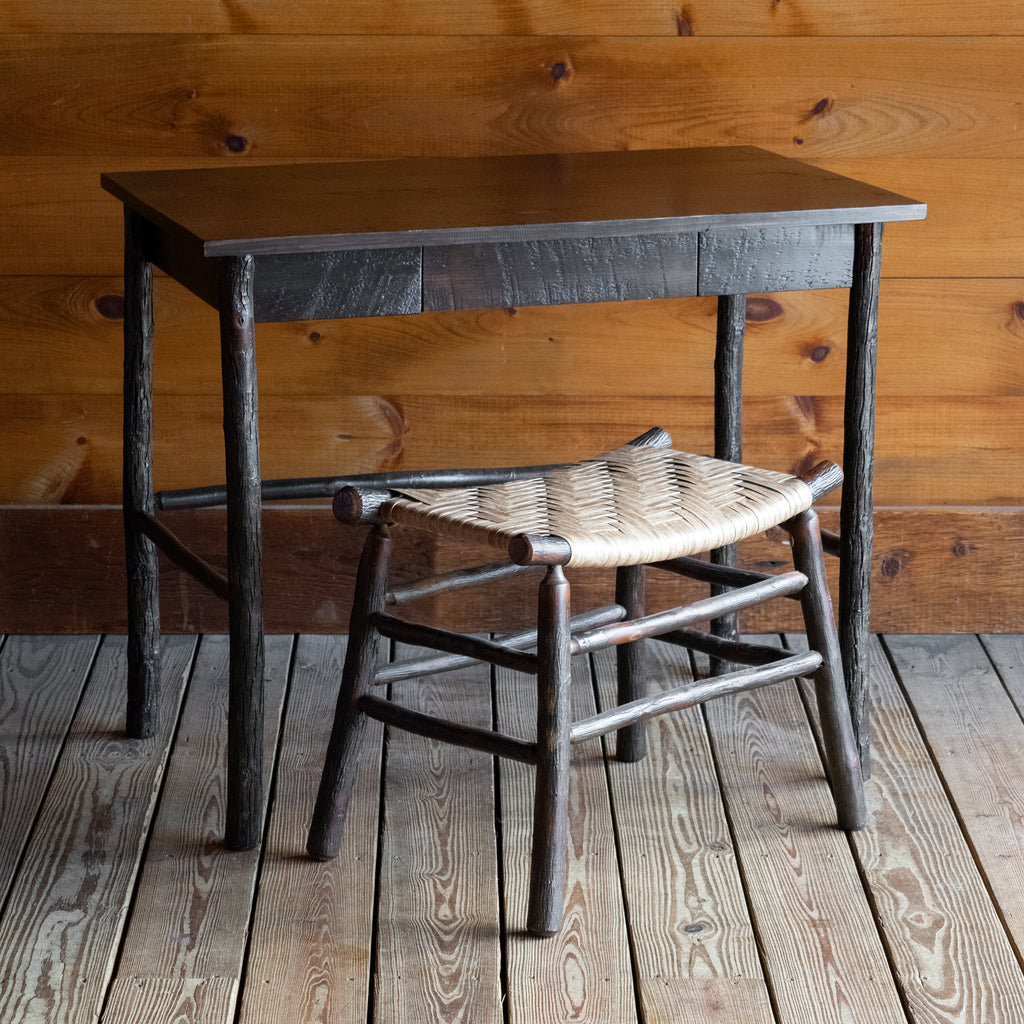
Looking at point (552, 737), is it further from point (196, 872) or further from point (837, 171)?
point (837, 171)

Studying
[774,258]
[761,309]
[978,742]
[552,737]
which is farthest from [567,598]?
[761,309]

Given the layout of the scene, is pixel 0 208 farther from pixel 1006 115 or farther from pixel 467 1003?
pixel 1006 115

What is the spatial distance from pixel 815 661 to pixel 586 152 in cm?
92

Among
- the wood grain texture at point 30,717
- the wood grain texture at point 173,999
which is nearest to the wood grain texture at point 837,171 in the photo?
the wood grain texture at point 30,717

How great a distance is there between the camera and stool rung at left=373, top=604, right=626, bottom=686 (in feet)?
5.77

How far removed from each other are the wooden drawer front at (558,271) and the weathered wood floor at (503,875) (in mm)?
697

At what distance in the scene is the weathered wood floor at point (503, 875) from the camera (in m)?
1.54

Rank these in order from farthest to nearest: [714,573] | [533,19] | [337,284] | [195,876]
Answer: [533,19] < [714,573] < [195,876] < [337,284]

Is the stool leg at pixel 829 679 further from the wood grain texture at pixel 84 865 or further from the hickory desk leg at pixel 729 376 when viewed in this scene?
the wood grain texture at pixel 84 865

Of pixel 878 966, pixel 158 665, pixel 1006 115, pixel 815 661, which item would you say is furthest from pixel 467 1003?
pixel 1006 115

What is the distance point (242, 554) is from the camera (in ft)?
5.66

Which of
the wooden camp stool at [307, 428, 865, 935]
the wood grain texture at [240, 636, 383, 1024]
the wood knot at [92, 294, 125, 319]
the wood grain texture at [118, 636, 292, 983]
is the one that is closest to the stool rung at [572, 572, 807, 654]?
the wooden camp stool at [307, 428, 865, 935]

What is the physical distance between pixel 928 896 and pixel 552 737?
0.54 metres

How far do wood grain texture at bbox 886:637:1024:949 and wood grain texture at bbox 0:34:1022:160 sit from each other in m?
0.85
